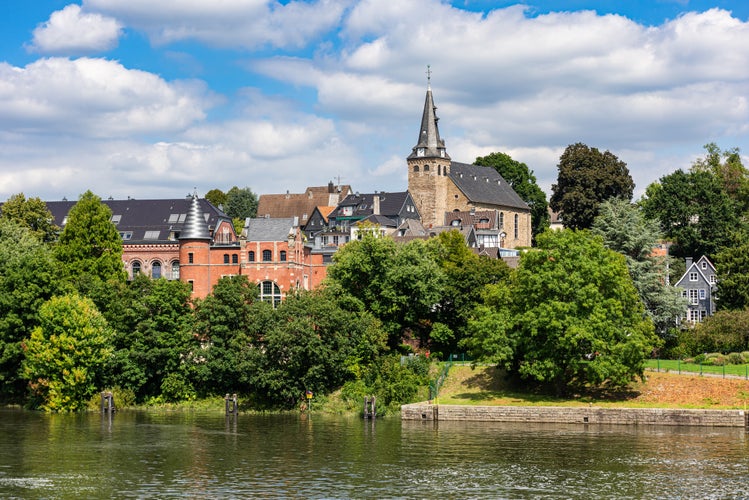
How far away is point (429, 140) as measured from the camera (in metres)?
136

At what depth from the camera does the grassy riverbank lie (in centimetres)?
5841

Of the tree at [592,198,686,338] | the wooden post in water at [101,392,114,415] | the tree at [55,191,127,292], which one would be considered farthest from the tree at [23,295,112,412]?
the tree at [592,198,686,338]

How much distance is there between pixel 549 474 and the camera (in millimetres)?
42562

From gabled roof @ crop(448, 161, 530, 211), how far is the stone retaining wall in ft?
252

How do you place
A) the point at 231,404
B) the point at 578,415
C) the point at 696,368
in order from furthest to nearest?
the point at 231,404 → the point at 696,368 → the point at 578,415

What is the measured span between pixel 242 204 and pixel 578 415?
9959 centimetres

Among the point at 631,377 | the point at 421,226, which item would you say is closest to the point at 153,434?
the point at 631,377

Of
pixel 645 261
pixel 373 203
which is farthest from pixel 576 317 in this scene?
pixel 373 203

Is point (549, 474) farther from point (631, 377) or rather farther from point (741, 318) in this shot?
point (741, 318)

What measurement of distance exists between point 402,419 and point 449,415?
2865 mm

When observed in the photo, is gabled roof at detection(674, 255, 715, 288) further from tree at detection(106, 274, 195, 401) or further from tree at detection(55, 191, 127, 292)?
tree at detection(55, 191, 127, 292)

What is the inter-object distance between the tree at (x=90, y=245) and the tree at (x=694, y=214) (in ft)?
160

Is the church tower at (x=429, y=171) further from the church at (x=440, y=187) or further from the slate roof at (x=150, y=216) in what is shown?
the slate roof at (x=150, y=216)

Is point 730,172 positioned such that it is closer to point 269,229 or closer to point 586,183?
point 586,183
